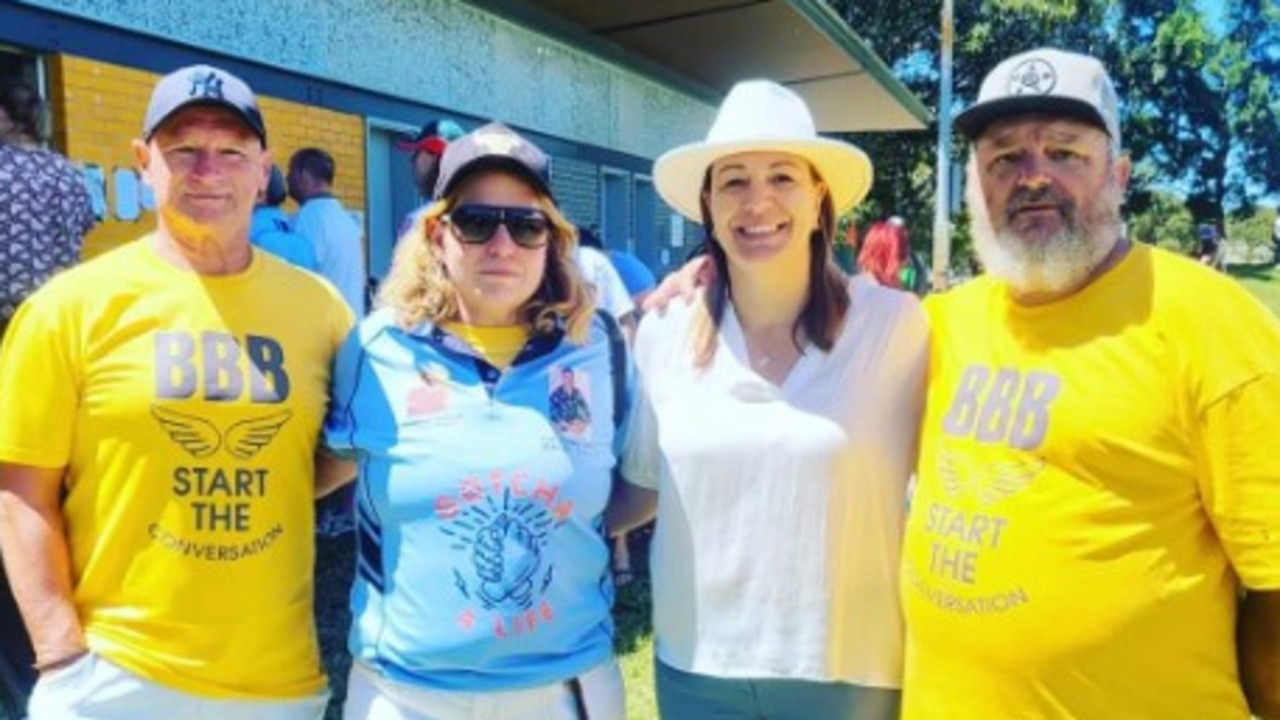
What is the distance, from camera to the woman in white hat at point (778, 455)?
2.46m

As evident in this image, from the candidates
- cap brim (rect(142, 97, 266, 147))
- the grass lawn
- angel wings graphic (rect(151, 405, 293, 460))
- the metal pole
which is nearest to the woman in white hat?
angel wings graphic (rect(151, 405, 293, 460))

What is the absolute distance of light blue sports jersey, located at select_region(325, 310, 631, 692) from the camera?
2281 mm

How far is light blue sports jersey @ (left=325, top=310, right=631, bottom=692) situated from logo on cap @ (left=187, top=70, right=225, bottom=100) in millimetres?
575

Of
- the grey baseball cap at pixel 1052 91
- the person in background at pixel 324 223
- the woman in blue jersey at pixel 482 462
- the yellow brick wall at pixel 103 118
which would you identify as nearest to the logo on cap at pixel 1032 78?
the grey baseball cap at pixel 1052 91

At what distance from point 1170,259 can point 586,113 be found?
32.7ft

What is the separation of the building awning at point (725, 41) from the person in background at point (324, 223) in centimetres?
369

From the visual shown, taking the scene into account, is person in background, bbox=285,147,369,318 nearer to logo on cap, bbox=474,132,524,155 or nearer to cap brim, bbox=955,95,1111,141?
logo on cap, bbox=474,132,524,155

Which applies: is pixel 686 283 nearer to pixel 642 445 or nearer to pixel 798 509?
pixel 642 445

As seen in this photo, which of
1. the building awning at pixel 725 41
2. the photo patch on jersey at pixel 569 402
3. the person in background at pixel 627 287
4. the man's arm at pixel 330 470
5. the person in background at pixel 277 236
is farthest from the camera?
the building awning at pixel 725 41

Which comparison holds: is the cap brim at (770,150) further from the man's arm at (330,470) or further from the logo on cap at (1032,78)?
the man's arm at (330,470)

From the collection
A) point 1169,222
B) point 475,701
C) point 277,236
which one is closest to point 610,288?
point 277,236

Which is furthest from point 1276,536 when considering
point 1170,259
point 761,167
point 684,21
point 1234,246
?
point 1234,246

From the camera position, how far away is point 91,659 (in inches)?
88.9

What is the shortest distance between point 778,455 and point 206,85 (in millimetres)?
1414
